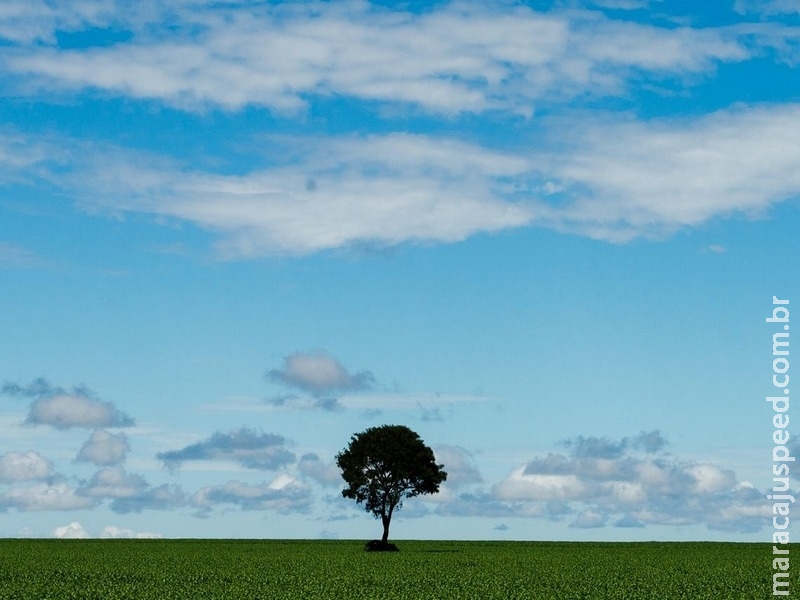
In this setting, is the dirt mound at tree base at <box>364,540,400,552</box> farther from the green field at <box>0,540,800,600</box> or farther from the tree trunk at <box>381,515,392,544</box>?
the green field at <box>0,540,800,600</box>

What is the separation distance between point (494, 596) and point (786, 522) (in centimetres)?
1444

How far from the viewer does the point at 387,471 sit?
103m

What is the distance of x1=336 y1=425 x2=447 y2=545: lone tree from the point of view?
10256 centimetres

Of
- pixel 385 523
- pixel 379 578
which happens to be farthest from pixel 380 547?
pixel 379 578

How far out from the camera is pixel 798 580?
2349 inches

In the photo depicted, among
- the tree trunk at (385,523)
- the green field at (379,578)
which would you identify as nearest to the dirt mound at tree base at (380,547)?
the tree trunk at (385,523)

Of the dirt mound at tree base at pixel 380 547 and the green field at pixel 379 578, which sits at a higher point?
the dirt mound at tree base at pixel 380 547

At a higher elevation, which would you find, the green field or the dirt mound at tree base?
the dirt mound at tree base

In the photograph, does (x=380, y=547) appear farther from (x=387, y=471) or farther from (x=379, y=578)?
(x=379, y=578)

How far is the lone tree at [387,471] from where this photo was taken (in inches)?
4038

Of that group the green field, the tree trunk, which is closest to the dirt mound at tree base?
the tree trunk

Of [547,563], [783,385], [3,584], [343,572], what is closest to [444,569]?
[343,572]

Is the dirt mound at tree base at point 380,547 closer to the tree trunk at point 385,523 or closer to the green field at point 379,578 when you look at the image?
the tree trunk at point 385,523

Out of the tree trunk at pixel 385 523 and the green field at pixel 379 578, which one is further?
the tree trunk at pixel 385 523
